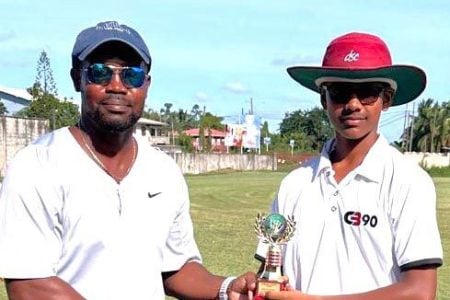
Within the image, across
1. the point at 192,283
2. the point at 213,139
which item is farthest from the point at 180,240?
Answer: the point at 213,139

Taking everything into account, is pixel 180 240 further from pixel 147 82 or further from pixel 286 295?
pixel 147 82

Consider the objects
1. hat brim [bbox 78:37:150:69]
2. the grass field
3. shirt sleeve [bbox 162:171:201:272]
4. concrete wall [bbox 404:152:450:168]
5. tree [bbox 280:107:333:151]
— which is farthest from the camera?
tree [bbox 280:107:333:151]

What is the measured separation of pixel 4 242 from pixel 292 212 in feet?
4.18

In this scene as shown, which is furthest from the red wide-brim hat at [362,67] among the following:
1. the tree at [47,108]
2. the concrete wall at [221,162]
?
the tree at [47,108]

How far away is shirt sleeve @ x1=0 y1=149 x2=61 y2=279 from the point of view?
9.96 ft

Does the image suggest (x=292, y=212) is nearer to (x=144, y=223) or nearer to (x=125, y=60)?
(x=144, y=223)

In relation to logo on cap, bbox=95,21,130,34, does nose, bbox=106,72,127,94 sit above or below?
below

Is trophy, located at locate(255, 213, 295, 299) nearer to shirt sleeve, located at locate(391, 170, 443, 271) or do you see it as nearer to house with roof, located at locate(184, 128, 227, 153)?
shirt sleeve, located at locate(391, 170, 443, 271)

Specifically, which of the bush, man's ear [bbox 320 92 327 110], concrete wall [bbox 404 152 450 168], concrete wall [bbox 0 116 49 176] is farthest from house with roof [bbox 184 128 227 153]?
man's ear [bbox 320 92 327 110]

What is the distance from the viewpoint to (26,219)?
306cm

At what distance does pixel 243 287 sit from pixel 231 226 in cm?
1451

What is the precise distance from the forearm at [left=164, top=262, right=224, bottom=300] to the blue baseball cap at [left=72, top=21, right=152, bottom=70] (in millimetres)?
1049

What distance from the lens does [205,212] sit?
2230cm

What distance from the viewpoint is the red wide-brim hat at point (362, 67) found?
3564 millimetres
